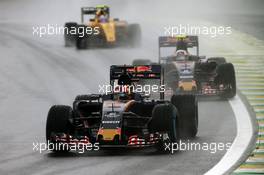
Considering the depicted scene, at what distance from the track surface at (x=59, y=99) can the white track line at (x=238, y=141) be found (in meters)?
0.20

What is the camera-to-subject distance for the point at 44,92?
100 ft

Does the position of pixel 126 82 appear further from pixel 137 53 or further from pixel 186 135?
pixel 137 53

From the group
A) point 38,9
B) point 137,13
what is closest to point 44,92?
point 137,13

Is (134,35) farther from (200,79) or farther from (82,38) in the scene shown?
(200,79)

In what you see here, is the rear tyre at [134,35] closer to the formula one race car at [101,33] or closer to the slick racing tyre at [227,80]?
the formula one race car at [101,33]

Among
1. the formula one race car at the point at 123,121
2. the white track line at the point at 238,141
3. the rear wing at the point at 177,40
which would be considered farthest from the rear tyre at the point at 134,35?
the formula one race car at the point at 123,121

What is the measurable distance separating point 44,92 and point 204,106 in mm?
6076

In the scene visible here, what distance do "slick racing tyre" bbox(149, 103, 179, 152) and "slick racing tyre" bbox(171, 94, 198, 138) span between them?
1610 millimetres

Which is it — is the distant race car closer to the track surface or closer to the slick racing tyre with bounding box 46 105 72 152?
the track surface

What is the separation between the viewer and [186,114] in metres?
21.3

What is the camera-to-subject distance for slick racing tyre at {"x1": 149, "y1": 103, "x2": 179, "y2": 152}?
19.4m

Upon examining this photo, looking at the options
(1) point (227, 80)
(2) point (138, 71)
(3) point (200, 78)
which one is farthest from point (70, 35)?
(2) point (138, 71)

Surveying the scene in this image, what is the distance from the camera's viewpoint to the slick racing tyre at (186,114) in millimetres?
21188

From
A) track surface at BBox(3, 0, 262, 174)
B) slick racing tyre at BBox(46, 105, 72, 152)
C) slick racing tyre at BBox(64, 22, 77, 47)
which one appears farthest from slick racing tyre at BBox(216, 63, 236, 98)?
slick racing tyre at BBox(64, 22, 77, 47)
